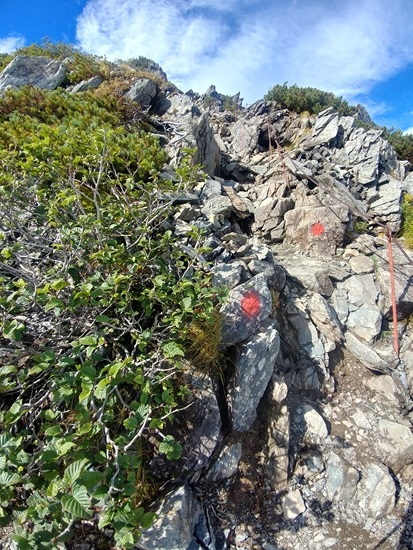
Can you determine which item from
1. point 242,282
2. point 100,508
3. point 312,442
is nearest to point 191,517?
point 100,508

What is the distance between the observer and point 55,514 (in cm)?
195

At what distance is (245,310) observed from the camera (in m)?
4.25

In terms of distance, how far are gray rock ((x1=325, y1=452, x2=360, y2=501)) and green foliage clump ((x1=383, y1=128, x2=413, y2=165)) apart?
1824 cm

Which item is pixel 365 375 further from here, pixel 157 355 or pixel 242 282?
pixel 157 355

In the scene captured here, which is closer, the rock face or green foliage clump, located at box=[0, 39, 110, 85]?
the rock face

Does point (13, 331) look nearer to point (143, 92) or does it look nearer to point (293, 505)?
point (293, 505)

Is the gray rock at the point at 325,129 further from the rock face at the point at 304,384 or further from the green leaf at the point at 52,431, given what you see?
the green leaf at the point at 52,431

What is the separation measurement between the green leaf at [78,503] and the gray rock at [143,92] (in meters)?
12.2

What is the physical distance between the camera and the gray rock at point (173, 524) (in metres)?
2.78

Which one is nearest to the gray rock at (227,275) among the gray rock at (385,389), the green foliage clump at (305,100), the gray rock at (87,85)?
the gray rock at (385,389)

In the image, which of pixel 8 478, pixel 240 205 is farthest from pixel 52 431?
pixel 240 205

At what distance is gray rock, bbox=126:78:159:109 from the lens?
431 inches

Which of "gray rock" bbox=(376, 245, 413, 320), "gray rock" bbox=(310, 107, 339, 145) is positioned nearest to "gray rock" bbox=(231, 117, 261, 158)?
"gray rock" bbox=(310, 107, 339, 145)

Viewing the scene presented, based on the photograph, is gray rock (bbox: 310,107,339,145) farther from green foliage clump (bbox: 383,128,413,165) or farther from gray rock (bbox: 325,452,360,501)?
gray rock (bbox: 325,452,360,501)
